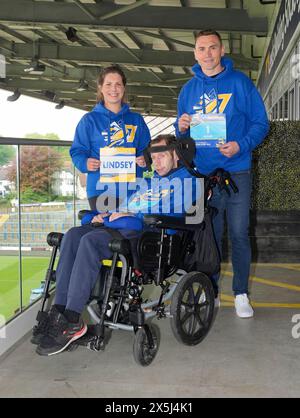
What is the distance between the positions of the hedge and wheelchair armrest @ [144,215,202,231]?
3126 millimetres

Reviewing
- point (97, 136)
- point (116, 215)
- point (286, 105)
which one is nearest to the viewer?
point (116, 215)

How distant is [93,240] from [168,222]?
1.25ft

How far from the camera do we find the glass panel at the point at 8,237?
2889mm

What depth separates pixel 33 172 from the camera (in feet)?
10.9

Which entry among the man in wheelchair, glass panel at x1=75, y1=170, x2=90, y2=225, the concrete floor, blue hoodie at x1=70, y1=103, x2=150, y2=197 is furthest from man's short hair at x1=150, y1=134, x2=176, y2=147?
glass panel at x1=75, y1=170, x2=90, y2=225

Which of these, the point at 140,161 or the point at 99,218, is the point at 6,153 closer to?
the point at 99,218

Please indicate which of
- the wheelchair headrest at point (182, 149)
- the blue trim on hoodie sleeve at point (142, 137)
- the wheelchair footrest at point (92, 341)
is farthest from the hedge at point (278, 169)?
the wheelchair footrest at point (92, 341)

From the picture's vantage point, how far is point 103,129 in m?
3.18

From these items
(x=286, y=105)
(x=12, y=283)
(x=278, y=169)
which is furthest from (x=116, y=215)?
(x=286, y=105)

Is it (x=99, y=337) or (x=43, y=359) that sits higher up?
(x=99, y=337)

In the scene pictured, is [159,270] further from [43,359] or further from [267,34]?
[267,34]

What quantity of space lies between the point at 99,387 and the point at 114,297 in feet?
1.41

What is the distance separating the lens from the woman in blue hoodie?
314cm

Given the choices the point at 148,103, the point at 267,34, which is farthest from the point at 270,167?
the point at 148,103
